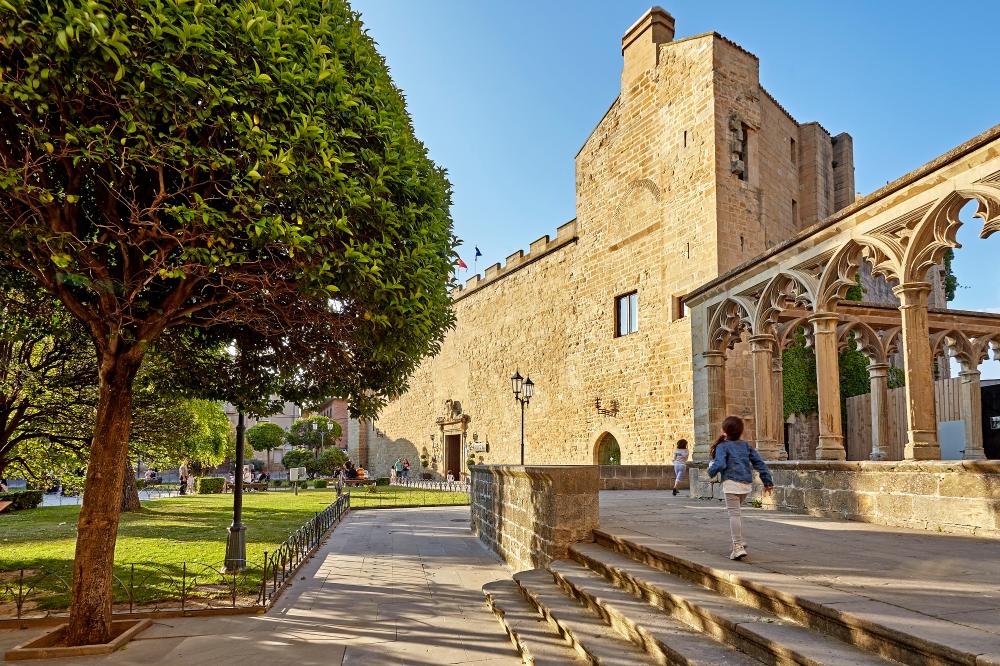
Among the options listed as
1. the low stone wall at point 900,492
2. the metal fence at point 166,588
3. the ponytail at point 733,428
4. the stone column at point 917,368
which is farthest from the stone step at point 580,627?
the stone column at point 917,368

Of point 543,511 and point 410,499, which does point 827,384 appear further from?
point 410,499

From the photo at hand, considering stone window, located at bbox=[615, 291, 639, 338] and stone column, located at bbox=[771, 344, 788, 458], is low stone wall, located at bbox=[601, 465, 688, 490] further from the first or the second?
stone window, located at bbox=[615, 291, 639, 338]

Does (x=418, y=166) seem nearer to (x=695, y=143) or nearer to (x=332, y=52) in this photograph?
(x=332, y=52)

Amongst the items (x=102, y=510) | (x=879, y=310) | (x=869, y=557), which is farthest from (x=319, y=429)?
(x=869, y=557)

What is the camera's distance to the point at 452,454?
3253cm

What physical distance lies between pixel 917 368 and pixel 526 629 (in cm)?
483

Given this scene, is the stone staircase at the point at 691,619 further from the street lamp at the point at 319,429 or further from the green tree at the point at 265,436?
the street lamp at the point at 319,429

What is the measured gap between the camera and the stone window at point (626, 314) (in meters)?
19.7

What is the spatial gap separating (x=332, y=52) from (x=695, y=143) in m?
14.3

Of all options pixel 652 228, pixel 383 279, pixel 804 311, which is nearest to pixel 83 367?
pixel 383 279

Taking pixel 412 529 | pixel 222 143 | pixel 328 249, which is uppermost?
pixel 222 143

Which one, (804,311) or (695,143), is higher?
(695,143)

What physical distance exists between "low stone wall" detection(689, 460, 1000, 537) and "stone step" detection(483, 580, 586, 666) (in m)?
3.79

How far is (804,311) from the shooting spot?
38.4ft
